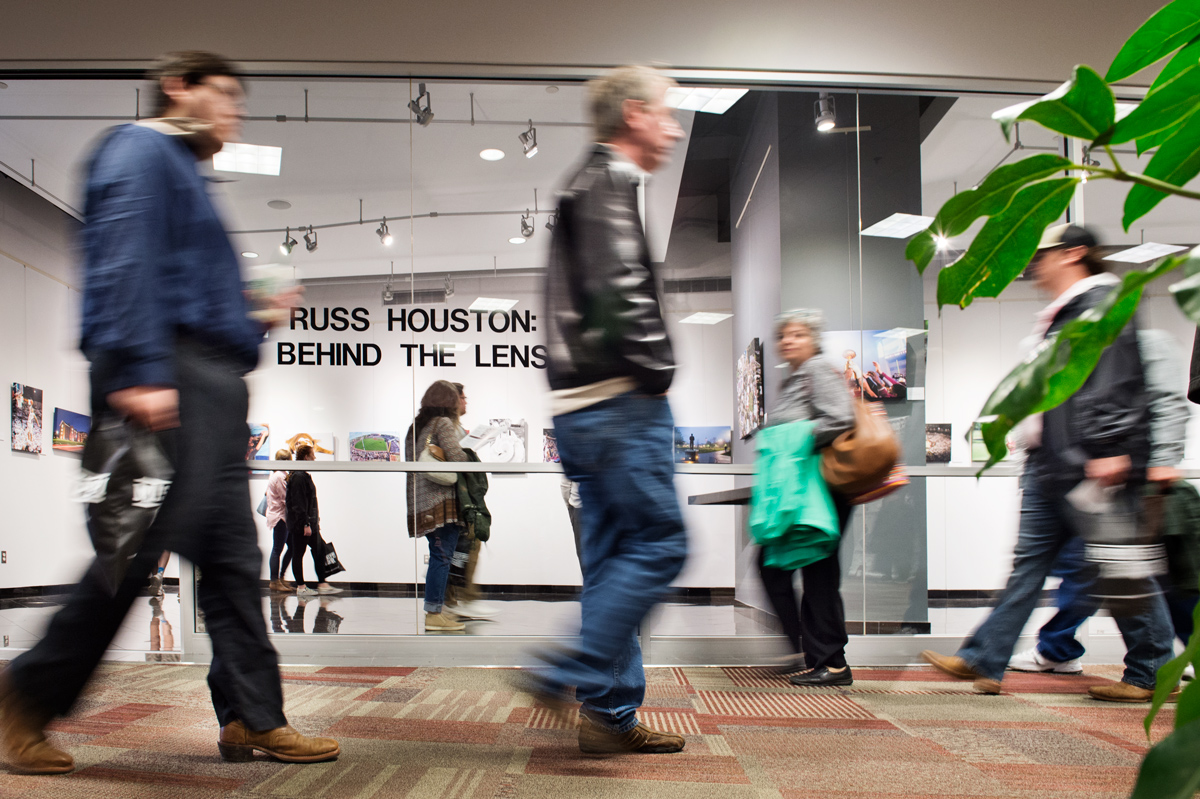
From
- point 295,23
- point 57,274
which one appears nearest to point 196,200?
point 295,23

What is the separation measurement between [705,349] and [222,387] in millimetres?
2428

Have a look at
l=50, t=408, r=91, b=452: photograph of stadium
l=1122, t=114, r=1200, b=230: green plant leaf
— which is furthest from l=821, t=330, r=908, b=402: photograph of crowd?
l=50, t=408, r=91, b=452: photograph of stadium

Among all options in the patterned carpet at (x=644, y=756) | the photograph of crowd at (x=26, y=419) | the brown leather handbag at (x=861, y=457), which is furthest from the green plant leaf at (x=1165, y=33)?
the photograph of crowd at (x=26, y=419)

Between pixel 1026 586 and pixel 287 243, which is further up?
pixel 287 243

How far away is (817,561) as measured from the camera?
2754 mm

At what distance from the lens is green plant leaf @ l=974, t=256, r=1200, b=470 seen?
36 cm

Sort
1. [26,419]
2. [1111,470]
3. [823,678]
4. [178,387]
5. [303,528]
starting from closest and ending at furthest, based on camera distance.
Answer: [178,387] → [1111,470] → [823,678] → [303,528] → [26,419]

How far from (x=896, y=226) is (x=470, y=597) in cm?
253

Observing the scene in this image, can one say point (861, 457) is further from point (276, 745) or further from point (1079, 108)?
point (1079, 108)

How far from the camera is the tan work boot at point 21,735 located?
1.46 meters

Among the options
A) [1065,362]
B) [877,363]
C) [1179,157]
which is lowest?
[1065,362]

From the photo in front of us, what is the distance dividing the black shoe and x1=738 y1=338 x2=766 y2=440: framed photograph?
43.1 inches

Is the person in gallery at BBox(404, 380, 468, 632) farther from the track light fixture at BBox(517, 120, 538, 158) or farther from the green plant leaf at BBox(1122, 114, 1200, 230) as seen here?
the green plant leaf at BBox(1122, 114, 1200, 230)

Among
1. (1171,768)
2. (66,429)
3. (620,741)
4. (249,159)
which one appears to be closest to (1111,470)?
(620,741)
